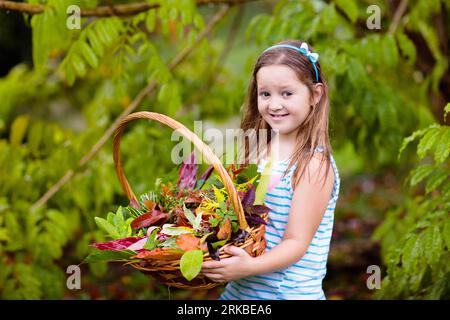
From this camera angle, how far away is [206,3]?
327cm

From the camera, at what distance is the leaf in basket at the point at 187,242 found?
1782 mm

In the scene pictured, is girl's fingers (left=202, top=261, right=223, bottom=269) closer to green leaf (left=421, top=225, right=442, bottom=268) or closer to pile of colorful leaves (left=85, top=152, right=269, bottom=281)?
pile of colorful leaves (left=85, top=152, right=269, bottom=281)

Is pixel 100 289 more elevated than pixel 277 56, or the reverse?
pixel 277 56

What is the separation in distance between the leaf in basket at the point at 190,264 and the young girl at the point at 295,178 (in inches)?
9.8

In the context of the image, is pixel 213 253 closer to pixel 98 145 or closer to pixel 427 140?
pixel 427 140

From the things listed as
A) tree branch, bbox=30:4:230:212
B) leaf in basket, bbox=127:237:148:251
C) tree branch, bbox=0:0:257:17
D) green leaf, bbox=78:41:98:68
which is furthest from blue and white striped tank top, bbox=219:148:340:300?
tree branch, bbox=30:4:230:212

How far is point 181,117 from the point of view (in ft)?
12.3

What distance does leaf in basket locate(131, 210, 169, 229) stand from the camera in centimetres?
195

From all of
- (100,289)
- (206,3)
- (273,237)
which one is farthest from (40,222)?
(273,237)

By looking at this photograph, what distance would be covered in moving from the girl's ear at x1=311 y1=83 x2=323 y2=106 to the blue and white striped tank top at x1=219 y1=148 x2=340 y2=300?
6.6 inches

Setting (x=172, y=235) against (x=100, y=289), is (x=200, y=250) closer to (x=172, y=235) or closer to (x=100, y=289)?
(x=172, y=235)

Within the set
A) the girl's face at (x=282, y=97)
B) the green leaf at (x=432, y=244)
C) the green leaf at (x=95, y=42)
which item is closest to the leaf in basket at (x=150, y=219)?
the girl's face at (x=282, y=97)

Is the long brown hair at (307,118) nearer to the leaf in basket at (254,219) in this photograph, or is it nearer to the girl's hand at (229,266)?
the leaf in basket at (254,219)
